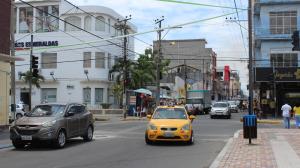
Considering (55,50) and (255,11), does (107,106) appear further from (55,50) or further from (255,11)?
(255,11)

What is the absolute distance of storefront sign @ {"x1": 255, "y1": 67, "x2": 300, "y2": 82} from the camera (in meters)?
47.0

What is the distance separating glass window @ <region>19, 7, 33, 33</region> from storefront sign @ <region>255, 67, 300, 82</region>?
1071 inches

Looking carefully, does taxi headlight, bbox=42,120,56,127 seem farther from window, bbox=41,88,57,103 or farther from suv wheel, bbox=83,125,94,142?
window, bbox=41,88,57,103

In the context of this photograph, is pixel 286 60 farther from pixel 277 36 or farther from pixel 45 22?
pixel 45 22

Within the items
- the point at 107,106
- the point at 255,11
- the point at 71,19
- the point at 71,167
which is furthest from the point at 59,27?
the point at 71,167

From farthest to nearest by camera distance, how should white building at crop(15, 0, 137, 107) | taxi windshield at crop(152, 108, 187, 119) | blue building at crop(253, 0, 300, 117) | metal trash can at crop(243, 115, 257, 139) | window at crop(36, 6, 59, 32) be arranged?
window at crop(36, 6, 59, 32)
white building at crop(15, 0, 137, 107)
blue building at crop(253, 0, 300, 117)
taxi windshield at crop(152, 108, 187, 119)
metal trash can at crop(243, 115, 257, 139)

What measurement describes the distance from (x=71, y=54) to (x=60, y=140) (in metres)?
39.5

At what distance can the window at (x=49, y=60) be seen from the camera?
2270 inches

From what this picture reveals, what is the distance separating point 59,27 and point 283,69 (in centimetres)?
2576

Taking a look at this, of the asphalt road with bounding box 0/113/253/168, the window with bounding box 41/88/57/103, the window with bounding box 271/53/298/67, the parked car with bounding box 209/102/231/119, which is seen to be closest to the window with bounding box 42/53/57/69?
the window with bounding box 41/88/57/103

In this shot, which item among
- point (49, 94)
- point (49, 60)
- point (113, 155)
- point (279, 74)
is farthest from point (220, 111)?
point (113, 155)

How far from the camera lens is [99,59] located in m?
56.6

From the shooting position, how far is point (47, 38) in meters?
57.3

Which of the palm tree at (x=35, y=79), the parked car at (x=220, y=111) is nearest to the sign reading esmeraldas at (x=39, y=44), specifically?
the palm tree at (x=35, y=79)
